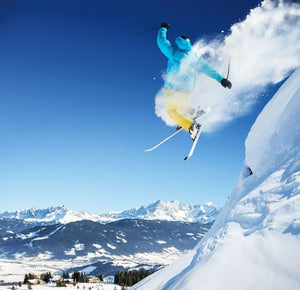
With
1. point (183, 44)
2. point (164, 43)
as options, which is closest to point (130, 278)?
point (164, 43)

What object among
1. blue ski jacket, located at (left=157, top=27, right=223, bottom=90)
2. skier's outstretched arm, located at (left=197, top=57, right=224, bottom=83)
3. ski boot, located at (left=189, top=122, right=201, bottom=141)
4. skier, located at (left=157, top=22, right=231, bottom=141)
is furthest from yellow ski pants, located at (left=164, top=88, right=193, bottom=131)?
skier's outstretched arm, located at (left=197, top=57, right=224, bottom=83)

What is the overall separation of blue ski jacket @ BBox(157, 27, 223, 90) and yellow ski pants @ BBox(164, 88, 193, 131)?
37 cm

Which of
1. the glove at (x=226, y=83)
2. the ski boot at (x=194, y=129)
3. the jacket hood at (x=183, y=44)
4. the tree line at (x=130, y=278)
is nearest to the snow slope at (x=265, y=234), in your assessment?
the glove at (x=226, y=83)

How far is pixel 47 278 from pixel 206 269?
11744 cm

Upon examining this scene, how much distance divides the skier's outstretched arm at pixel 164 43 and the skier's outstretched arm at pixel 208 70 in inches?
33.9

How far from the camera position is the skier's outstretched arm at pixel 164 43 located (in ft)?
25.5

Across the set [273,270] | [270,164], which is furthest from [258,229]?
[270,164]

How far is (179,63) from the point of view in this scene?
7.78 meters

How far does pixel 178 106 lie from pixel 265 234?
5.83 metres

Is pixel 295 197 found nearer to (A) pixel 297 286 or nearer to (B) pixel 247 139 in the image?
(A) pixel 297 286

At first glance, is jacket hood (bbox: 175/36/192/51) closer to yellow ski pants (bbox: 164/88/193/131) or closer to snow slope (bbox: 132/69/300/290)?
yellow ski pants (bbox: 164/88/193/131)

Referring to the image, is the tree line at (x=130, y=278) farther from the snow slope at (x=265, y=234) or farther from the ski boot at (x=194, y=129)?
the snow slope at (x=265, y=234)

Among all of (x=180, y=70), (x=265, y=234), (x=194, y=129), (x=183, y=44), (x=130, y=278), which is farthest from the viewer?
(x=130, y=278)

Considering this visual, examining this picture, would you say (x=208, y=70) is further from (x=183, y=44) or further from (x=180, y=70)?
(x=183, y=44)
